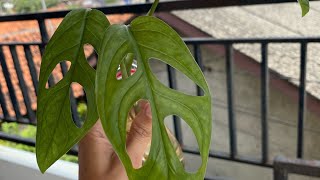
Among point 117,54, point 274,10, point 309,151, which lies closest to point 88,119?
point 117,54

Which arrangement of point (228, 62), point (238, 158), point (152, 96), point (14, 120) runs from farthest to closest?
point (14, 120)
point (238, 158)
point (228, 62)
point (152, 96)

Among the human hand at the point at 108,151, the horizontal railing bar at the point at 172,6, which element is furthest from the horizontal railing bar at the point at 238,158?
the human hand at the point at 108,151

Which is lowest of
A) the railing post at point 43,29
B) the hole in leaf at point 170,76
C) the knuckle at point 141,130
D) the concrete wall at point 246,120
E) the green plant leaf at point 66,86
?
the concrete wall at point 246,120

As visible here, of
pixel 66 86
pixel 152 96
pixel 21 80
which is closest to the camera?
pixel 152 96

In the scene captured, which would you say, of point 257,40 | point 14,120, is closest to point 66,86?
point 257,40

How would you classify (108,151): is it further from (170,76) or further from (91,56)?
(91,56)

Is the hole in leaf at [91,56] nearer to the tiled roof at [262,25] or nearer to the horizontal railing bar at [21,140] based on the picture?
the horizontal railing bar at [21,140]

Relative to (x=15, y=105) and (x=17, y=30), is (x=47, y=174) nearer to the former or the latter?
(x=15, y=105)
